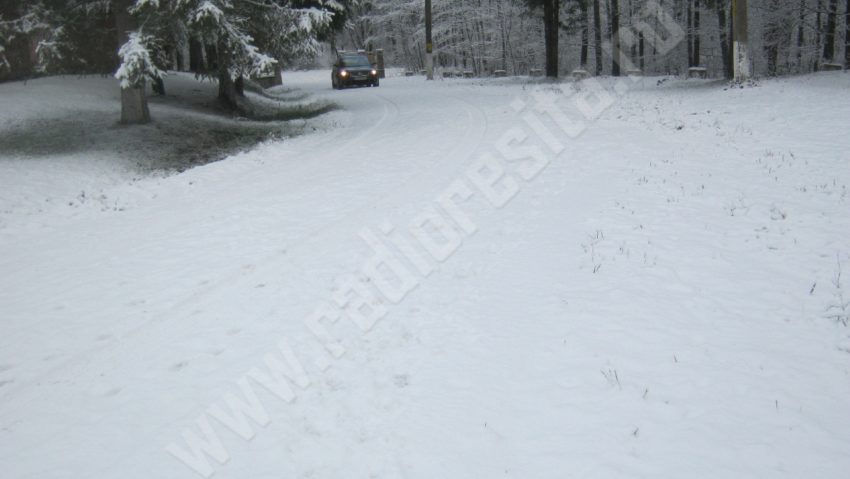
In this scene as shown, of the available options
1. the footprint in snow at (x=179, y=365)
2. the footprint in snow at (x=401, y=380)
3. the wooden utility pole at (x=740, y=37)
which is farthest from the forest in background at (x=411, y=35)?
the footprint in snow at (x=401, y=380)

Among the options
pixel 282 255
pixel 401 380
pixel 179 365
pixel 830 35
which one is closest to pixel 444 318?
pixel 401 380

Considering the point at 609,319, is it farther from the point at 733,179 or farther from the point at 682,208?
the point at 733,179

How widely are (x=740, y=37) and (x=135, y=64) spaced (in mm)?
17271

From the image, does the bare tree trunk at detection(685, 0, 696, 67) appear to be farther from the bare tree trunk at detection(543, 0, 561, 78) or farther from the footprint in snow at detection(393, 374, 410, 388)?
the footprint in snow at detection(393, 374, 410, 388)

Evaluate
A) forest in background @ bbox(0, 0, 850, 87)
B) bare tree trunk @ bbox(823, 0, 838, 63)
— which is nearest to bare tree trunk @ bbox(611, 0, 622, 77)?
forest in background @ bbox(0, 0, 850, 87)

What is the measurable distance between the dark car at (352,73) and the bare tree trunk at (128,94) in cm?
1773

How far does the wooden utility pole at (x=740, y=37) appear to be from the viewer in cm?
1641

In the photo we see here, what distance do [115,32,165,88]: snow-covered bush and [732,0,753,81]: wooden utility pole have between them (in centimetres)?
1667

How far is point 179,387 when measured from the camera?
443 centimetres

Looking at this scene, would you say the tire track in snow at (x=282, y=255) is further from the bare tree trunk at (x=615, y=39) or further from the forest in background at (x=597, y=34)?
the bare tree trunk at (x=615, y=39)

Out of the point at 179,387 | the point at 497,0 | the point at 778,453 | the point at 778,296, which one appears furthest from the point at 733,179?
the point at 497,0

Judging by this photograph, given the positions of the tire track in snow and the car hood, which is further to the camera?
the car hood

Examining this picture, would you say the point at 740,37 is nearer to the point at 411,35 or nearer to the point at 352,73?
the point at 352,73

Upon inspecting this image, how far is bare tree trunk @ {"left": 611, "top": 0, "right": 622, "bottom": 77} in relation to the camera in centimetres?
3216
